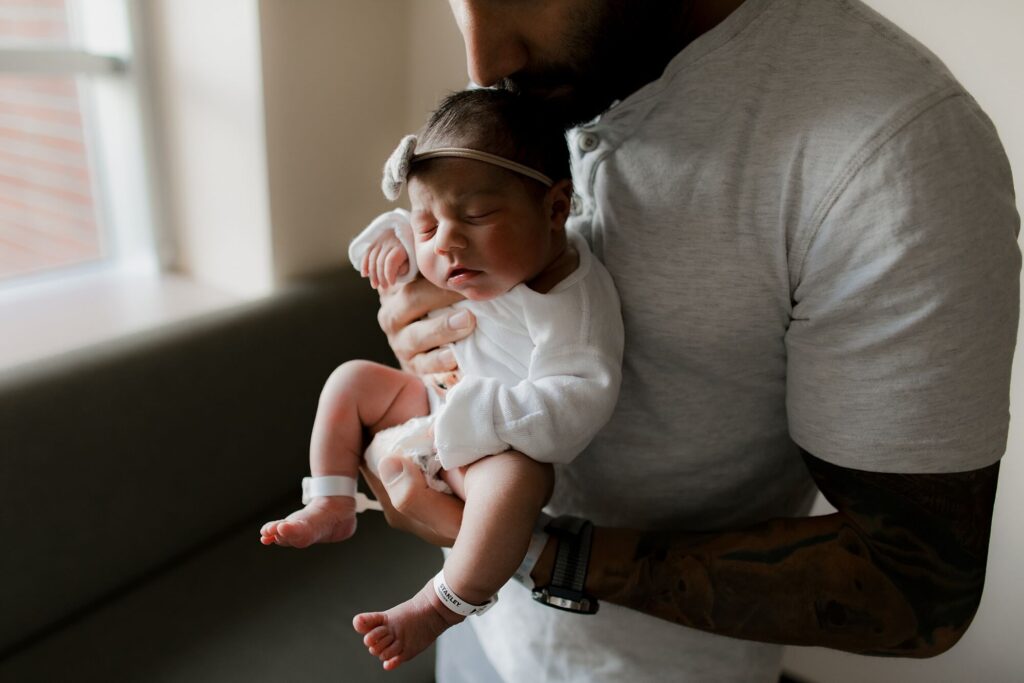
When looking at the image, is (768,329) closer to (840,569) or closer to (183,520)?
(840,569)

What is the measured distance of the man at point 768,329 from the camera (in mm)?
669

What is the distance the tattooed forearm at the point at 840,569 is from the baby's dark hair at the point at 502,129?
46 centimetres

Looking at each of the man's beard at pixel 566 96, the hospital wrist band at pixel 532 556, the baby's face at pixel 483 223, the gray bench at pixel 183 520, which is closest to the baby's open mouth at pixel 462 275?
the baby's face at pixel 483 223

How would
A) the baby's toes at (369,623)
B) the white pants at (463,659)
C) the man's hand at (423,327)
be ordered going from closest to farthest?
the baby's toes at (369,623) < the man's hand at (423,327) < the white pants at (463,659)

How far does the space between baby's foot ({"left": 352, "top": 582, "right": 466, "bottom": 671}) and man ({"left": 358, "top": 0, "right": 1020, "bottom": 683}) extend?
0.11 m

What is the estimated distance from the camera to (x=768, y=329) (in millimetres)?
780

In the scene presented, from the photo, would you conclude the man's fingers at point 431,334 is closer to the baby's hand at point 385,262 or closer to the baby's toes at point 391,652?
the baby's hand at point 385,262

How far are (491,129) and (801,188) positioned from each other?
1.15ft

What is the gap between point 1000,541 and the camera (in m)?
1.62

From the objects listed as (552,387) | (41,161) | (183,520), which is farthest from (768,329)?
(41,161)

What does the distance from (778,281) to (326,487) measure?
640 millimetres

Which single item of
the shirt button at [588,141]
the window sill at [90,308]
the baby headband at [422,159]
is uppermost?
the shirt button at [588,141]

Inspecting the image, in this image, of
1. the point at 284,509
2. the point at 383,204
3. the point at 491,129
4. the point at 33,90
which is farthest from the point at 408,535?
the point at 33,90

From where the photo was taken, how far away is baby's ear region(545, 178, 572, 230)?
89cm
